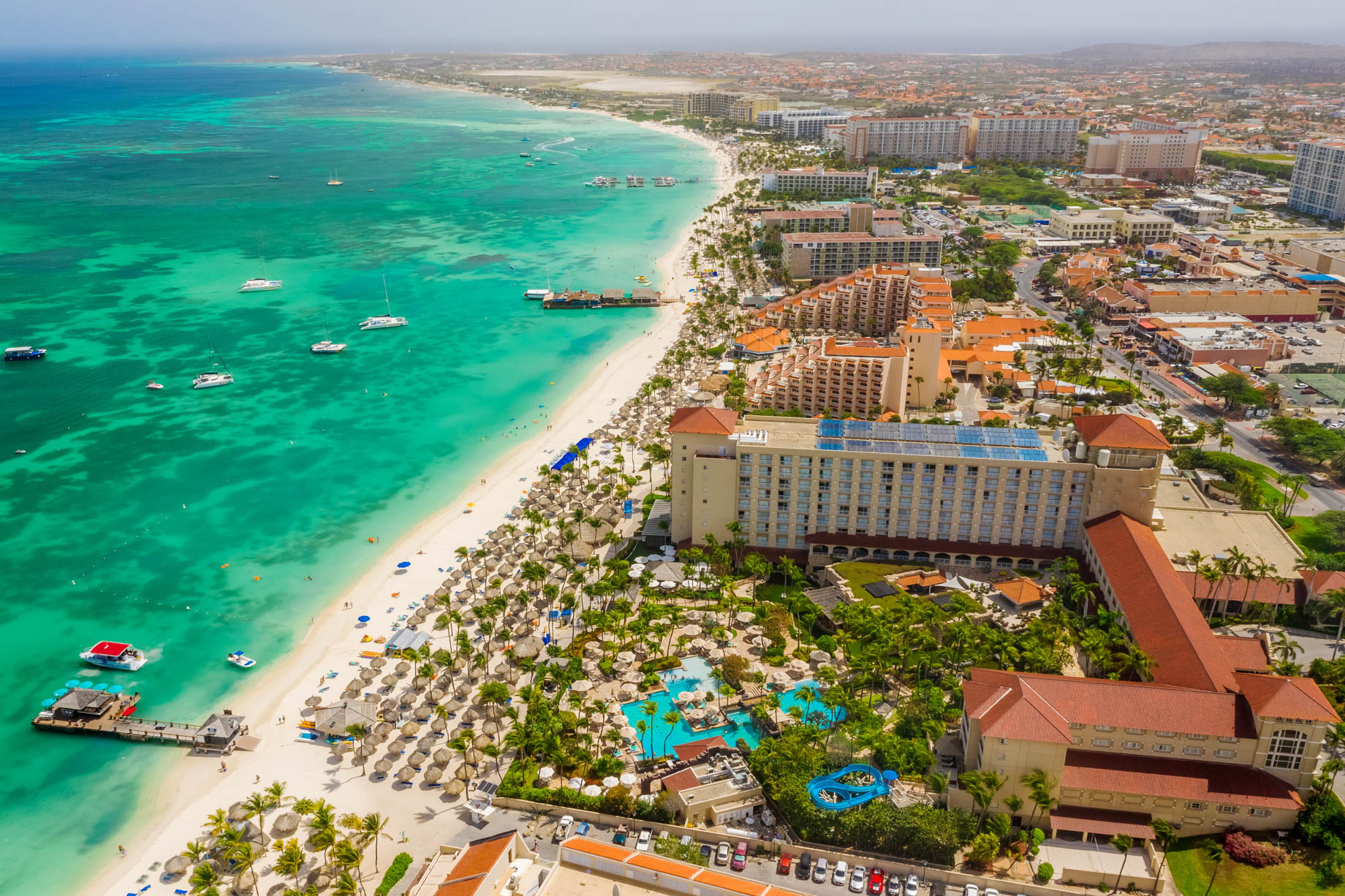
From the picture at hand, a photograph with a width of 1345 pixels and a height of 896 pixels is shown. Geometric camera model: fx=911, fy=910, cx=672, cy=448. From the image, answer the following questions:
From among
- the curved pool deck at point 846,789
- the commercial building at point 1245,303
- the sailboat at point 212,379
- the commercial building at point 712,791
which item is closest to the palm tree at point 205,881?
the commercial building at point 712,791

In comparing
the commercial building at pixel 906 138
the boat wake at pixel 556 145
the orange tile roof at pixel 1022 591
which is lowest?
the orange tile roof at pixel 1022 591

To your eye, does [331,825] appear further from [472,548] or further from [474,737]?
[472,548]

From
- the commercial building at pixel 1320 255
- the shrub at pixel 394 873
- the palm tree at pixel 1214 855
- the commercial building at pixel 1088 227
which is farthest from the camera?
the commercial building at pixel 1088 227

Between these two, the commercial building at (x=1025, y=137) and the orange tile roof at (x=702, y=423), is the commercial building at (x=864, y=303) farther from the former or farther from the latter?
the commercial building at (x=1025, y=137)

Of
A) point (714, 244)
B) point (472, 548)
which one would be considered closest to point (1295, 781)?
point (472, 548)

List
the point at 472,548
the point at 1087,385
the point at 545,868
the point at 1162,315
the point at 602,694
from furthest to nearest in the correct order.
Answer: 1. the point at 1162,315
2. the point at 1087,385
3. the point at 472,548
4. the point at 602,694
5. the point at 545,868
